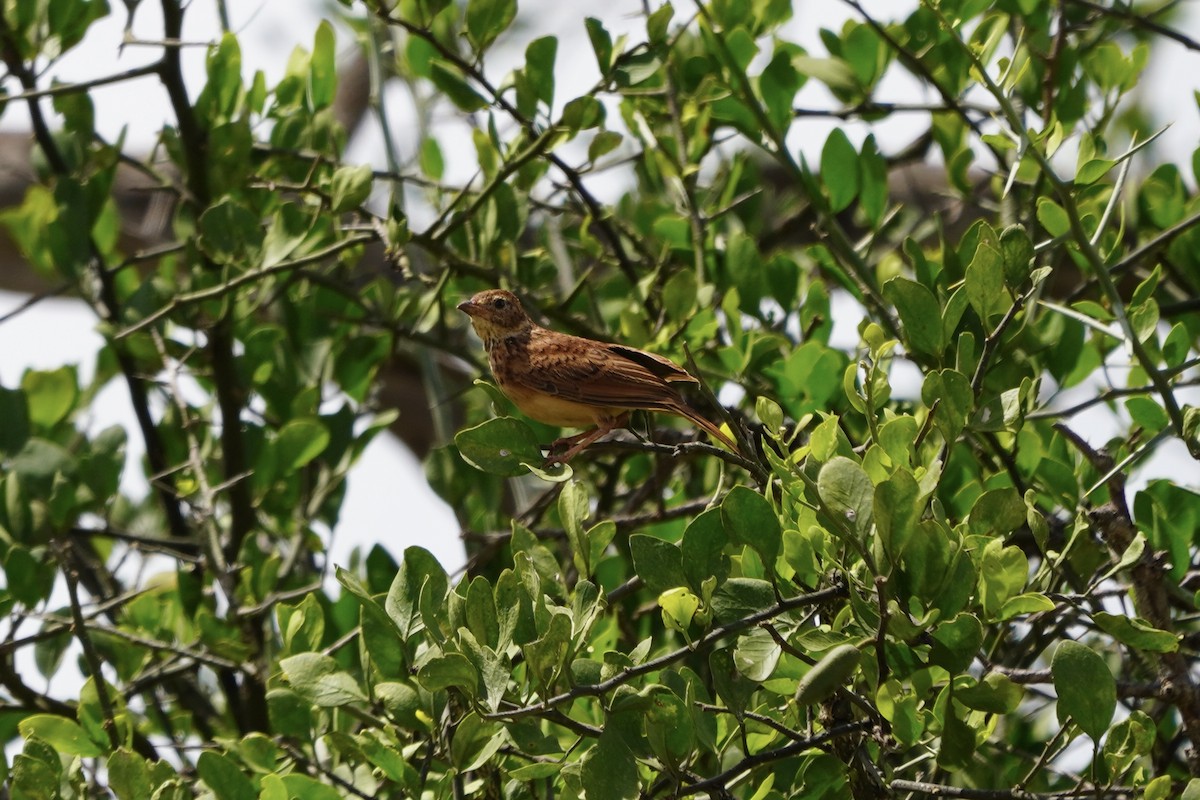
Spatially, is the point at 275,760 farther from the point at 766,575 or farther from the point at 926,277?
the point at 926,277

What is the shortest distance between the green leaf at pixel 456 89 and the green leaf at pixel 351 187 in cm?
27

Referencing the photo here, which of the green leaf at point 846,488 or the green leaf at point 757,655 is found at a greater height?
the green leaf at point 846,488

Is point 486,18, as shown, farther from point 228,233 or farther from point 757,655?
point 757,655

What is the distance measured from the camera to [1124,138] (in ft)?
14.8

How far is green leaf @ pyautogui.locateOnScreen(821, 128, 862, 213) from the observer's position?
2900mm

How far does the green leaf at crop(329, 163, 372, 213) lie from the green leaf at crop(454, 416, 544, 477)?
98 cm

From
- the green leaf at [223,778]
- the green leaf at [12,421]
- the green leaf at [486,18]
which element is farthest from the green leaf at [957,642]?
the green leaf at [12,421]

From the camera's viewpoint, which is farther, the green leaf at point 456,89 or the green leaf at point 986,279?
the green leaf at point 456,89

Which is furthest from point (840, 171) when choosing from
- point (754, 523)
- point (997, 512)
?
point (754, 523)

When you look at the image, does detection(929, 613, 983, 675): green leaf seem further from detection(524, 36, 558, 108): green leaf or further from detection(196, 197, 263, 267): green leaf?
detection(196, 197, 263, 267): green leaf

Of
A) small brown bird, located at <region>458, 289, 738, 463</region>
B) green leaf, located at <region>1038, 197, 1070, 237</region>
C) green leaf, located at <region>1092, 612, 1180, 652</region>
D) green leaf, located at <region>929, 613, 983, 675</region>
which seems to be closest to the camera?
green leaf, located at <region>929, 613, 983, 675</region>

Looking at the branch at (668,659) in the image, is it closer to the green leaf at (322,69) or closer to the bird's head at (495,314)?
the bird's head at (495,314)

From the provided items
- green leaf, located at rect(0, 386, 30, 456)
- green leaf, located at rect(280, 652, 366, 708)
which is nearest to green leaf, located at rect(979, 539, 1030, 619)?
green leaf, located at rect(280, 652, 366, 708)

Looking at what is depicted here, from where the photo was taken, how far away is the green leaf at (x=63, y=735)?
93.9 inches
